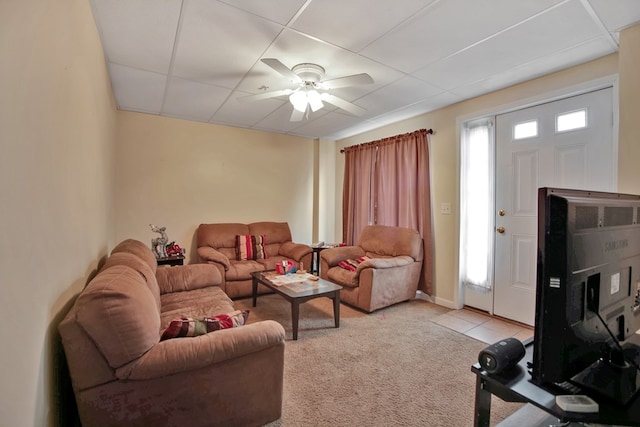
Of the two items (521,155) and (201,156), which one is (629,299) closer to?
(521,155)

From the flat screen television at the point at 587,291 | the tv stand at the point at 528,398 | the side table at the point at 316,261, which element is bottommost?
the side table at the point at 316,261

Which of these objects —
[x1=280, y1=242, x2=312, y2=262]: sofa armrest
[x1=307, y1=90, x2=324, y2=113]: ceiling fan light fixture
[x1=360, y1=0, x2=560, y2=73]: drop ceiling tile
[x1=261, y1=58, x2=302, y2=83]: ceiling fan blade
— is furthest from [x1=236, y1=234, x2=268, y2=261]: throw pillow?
[x1=360, y1=0, x2=560, y2=73]: drop ceiling tile

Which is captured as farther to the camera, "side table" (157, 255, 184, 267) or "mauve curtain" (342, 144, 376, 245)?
"mauve curtain" (342, 144, 376, 245)

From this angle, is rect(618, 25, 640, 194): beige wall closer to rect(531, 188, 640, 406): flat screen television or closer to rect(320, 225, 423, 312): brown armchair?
rect(531, 188, 640, 406): flat screen television

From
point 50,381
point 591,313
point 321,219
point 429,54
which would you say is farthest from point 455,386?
point 321,219

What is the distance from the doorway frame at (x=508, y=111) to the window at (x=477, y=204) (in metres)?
0.05

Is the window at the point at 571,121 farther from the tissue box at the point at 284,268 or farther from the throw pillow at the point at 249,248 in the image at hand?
the throw pillow at the point at 249,248

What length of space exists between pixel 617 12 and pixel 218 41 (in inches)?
104

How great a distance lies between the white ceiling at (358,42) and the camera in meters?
1.80

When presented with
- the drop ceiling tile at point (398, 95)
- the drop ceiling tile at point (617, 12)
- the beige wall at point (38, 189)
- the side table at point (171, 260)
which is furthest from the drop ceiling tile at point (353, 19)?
the side table at point (171, 260)

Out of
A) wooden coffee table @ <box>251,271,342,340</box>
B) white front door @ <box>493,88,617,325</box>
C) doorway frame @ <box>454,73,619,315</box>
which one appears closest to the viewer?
doorway frame @ <box>454,73,619,315</box>

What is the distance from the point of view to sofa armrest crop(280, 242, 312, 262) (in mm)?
4195

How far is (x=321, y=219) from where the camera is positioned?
5.40 metres

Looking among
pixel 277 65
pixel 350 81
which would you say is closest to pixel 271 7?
pixel 277 65
